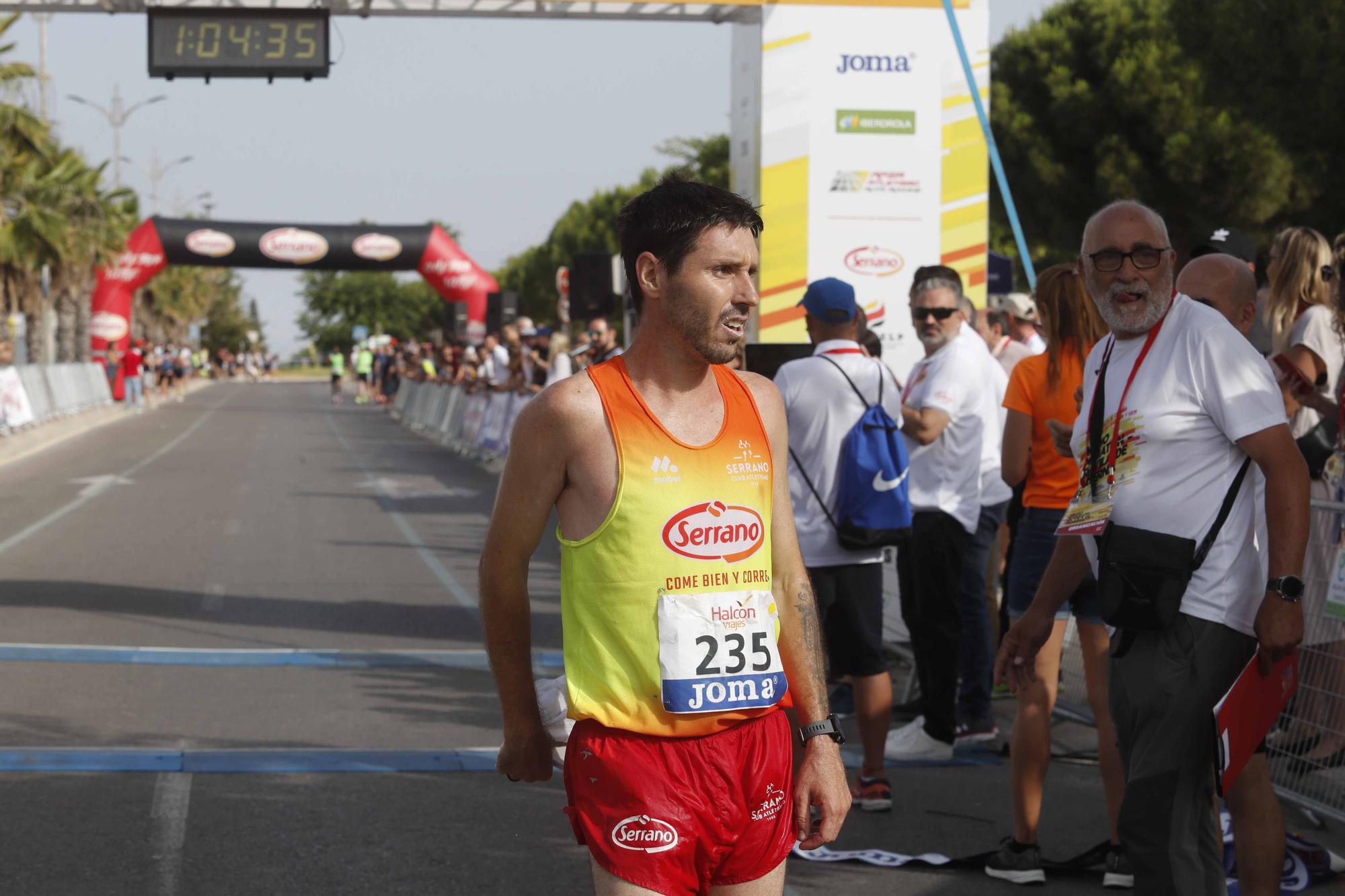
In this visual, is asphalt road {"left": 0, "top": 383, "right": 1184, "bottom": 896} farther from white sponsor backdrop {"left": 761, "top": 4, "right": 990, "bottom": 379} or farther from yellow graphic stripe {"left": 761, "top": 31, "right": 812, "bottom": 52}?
yellow graphic stripe {"left": 761, "top": 31, "right": 812, "bottom": 52}

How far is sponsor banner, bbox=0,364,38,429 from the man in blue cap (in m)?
25.1

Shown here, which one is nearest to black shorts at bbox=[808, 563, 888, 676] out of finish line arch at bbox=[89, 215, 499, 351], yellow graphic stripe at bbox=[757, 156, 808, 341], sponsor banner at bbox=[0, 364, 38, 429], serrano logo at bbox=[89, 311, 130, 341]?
yellow graphic stripe at bbox=[757, 156, 808, 341]

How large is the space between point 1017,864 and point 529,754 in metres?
2.66

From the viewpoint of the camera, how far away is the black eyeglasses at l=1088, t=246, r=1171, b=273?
4039 millimetres

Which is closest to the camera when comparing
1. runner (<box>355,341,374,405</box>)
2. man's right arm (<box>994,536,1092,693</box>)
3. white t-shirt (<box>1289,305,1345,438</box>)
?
man's right arm (<box>994,536,1092,693</box>)

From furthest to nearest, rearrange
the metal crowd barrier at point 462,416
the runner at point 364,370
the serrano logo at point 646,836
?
the runner at point 364,370
the metal crowd barrier at point 462,416
the serrano logo at point 646,836

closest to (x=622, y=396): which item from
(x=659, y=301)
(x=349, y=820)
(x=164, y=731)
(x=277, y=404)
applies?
(x=659, y=301)

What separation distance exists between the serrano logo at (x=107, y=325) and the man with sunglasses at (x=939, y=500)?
39152mm

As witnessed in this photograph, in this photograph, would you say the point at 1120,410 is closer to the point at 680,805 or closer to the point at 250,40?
the point at 680,805

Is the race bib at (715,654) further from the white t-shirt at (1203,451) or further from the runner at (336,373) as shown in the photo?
the runner at (336,373)

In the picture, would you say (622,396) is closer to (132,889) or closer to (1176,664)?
(1176,664)

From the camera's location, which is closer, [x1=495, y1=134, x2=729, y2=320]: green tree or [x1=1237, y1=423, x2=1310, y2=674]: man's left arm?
[x1=1237, y1=423, x2=1310, y2=674]: man's left arm

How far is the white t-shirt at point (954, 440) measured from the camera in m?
6.80

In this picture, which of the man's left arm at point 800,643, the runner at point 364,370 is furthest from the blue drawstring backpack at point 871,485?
the runner at point 364,370
